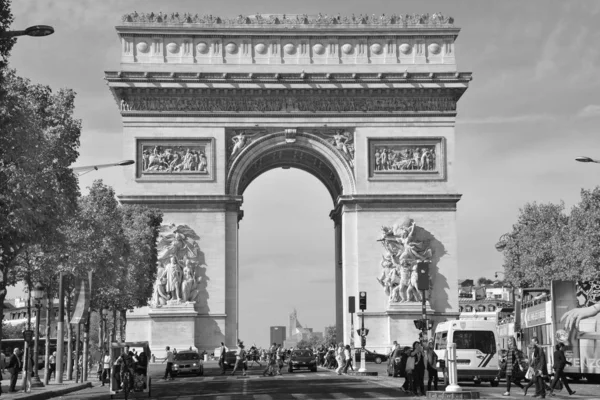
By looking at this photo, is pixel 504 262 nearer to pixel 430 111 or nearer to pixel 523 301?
pixel 430 111

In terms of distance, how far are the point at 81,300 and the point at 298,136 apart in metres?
28.1

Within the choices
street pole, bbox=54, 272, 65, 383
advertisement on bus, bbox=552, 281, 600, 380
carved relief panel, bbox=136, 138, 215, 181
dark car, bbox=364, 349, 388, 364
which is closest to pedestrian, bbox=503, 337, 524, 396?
advertisement on bus, bbox=552, 281, 600, 380

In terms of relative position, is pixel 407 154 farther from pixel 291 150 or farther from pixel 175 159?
pixel 175 159

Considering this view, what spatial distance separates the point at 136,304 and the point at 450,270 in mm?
20298

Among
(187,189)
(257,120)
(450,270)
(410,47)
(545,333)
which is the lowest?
(545,333)

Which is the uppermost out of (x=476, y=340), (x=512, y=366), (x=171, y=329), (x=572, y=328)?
(x=171, y=329)

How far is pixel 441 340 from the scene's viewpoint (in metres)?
46.2

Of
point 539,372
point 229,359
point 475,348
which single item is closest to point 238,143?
point 229,359

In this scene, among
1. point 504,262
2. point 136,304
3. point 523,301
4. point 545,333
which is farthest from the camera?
point 504,262

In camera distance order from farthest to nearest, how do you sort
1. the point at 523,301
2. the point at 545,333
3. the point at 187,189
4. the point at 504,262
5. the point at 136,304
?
the point at 504,262 → the point at 187,189 → the point at 136,304 → the point at 523,301 → the point at 545,333

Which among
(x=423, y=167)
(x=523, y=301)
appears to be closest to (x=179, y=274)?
(x=423, y=167)

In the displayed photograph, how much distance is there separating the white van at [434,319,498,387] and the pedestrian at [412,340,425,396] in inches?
295

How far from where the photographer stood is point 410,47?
7238cm

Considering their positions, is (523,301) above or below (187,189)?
below
